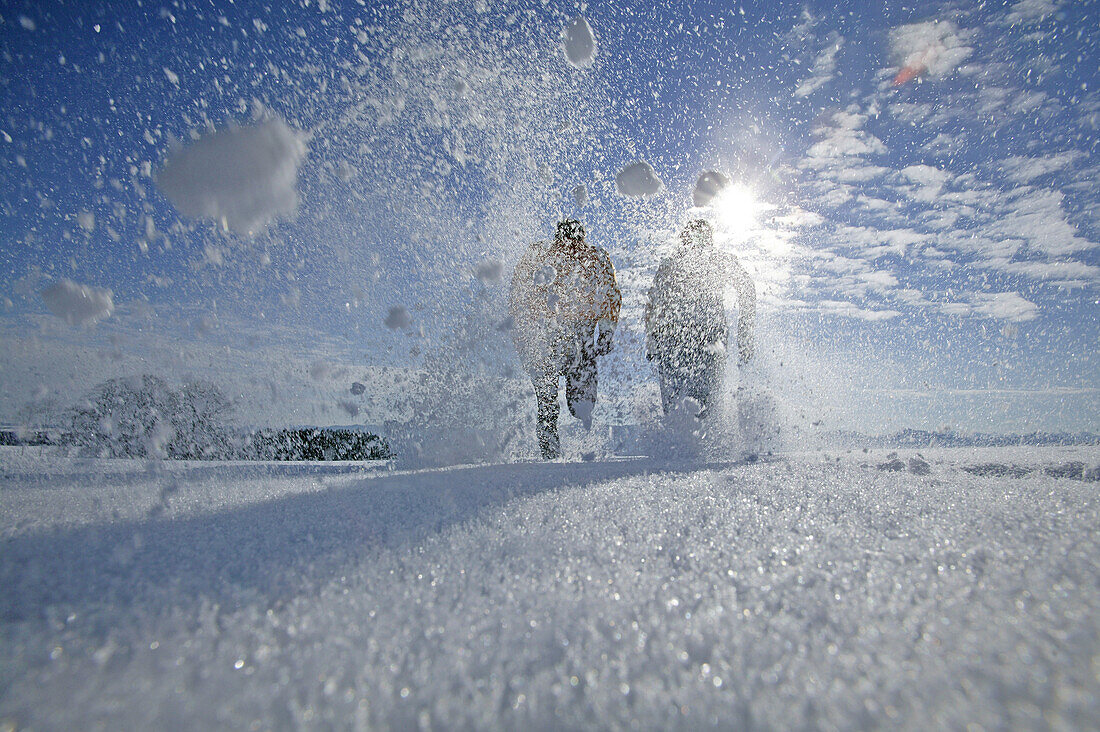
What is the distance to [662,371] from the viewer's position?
504cm

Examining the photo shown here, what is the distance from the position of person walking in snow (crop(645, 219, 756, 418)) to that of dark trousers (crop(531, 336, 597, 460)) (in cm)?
68

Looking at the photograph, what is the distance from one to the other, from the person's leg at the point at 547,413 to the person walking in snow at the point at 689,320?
1084mm

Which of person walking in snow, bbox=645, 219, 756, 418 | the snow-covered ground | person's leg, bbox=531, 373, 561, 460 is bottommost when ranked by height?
the snow-covered ground

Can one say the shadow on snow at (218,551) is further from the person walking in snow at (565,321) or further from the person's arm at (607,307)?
the person's arm at (607,307)

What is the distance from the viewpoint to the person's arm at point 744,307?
5244mm

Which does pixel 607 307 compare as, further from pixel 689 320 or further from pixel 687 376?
pixel 687 376

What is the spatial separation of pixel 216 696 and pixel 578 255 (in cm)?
456

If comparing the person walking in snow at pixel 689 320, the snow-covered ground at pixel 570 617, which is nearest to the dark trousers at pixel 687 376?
the person walking in snow at pixel 689 320

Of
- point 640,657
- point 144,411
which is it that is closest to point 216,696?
point 640,657

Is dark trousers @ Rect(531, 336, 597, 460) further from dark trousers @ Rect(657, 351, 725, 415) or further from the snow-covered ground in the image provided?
the snow-covered ground

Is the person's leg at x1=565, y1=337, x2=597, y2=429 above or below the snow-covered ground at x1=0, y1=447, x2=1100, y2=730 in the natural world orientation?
above

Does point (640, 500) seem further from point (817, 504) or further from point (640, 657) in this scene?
point (640, 657)

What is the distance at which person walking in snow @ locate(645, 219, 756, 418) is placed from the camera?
496 cm

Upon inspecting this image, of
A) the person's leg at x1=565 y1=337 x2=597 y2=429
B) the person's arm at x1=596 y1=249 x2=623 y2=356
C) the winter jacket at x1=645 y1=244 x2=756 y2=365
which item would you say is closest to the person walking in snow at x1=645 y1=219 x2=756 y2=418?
the winter jacket at x1=645 y1=244 x2=756 y2=365
